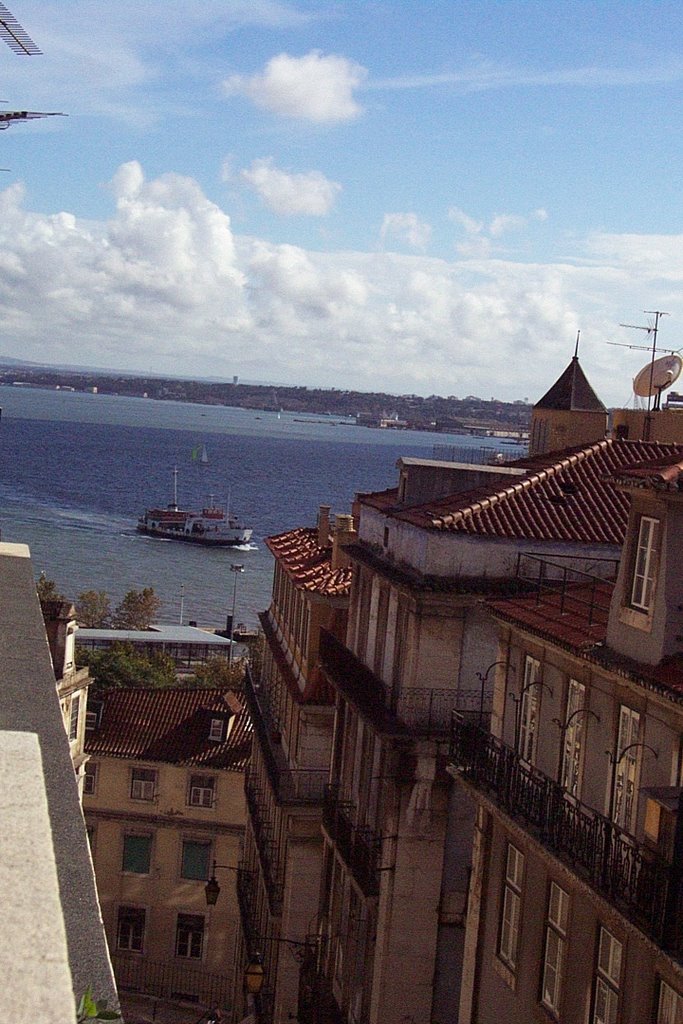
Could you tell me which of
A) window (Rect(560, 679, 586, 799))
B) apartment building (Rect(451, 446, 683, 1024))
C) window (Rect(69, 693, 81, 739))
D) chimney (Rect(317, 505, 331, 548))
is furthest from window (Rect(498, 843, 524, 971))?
window (Rect(69, 693, 81, 739))

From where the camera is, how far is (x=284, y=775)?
31.0m

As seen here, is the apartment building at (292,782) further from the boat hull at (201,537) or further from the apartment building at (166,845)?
the boat hull at (201,537)

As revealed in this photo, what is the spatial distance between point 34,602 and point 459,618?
12.6m

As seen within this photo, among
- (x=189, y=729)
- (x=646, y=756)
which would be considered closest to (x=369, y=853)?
(x=646, y=756)

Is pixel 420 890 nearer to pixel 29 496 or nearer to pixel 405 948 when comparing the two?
pixel 405 948

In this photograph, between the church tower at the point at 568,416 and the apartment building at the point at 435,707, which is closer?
the apartment building at the point at 435,707

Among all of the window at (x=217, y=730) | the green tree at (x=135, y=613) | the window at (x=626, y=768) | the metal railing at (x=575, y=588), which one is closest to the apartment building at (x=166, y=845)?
the window at (x=217, y=730)

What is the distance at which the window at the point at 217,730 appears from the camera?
4256 cm

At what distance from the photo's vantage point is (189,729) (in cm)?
4300

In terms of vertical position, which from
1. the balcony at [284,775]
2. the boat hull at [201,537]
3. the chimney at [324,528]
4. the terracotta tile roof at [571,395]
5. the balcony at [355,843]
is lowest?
the boat hull at [201,537]

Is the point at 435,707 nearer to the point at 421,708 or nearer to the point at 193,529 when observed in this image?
the point at 421,708

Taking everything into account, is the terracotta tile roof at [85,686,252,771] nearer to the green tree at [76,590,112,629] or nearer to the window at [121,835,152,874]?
the window at [121,835,152,874]

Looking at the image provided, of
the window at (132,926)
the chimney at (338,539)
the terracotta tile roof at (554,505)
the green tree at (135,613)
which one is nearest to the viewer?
the terracotta tile roof at (554,505)

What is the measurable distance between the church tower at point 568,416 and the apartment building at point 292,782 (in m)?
4.94
